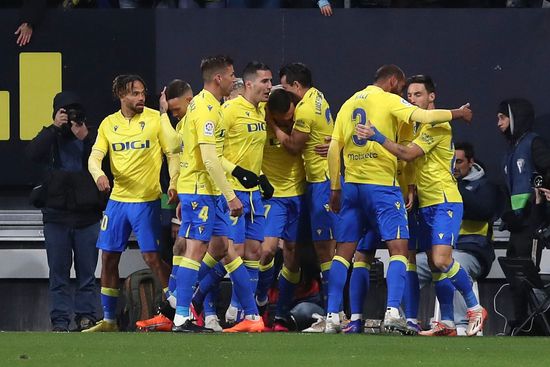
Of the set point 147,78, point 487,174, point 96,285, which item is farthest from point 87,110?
point 487,174

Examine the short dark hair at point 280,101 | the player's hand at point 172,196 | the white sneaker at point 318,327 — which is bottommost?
the white sneaker at point 318,327

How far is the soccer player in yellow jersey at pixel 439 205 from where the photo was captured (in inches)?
480

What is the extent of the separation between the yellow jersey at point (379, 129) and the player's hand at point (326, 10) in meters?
2.40

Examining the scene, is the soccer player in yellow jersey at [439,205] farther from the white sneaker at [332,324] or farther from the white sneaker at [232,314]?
the white sneaker at [232,314]

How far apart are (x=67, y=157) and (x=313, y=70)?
2.37 m

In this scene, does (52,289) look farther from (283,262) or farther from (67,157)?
(283,262)

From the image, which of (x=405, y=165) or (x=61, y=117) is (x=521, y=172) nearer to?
(x=405, y=165)

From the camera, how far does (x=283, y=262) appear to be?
44.8ft

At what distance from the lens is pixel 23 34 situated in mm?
14414

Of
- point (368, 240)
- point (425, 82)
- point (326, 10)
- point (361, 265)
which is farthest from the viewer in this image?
point (326, 10)

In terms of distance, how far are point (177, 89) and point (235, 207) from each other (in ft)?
6.28

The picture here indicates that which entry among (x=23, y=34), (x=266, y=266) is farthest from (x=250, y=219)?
Result: (x=23, y=34)

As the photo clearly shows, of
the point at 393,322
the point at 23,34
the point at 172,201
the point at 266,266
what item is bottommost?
the point at 393,322

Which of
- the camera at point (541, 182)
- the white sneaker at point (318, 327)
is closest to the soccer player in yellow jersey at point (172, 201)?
the white sneaker at point (318, 327)
